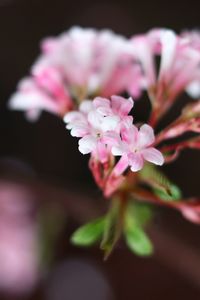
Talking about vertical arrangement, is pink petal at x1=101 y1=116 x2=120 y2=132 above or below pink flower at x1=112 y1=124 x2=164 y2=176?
above

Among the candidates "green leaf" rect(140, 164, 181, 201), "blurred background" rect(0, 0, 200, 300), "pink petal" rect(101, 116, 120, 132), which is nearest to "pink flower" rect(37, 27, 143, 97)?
"green leaf" rect(140, 164, 181, 201)

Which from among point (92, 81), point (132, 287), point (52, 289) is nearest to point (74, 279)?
point (52, 289)

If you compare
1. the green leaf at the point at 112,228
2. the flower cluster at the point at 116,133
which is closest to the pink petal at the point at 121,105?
the flower cluster at the point at 116,133

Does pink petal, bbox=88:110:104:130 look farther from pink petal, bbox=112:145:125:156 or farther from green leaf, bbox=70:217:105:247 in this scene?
green leaf, bbox=70:217:105:247

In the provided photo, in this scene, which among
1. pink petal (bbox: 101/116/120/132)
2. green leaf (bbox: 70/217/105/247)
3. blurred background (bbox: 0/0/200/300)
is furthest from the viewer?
blurred background (bbox: 0/0/200/300)

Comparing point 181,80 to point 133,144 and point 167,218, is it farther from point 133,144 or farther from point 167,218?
point 167,218

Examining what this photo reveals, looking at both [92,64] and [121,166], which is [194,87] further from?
[121,166]
